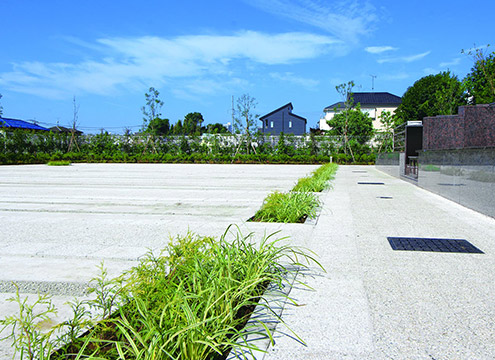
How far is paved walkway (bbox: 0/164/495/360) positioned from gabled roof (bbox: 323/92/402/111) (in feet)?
202

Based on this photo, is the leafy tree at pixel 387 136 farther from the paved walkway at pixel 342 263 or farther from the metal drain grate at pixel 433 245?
the metal drain grate at pixel 433 245

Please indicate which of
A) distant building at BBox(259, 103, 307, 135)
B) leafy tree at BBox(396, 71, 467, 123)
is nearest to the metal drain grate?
leafy tree at BBox(396, 71, 467, 123)

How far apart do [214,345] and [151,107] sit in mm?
34946

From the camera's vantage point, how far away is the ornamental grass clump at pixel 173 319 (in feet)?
6.52

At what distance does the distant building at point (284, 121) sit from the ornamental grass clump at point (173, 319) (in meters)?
63.7

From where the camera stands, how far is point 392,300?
2.97 m

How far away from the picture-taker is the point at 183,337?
200 cm

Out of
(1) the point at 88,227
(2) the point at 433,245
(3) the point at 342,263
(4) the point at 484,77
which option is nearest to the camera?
(3) the point at 342,263

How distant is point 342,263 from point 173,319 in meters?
2.14

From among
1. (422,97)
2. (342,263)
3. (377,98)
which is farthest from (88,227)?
(377,98)

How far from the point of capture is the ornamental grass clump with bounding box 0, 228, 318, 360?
1987 mm

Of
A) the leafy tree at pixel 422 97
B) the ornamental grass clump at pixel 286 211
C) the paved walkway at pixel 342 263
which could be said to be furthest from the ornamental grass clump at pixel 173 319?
the leafy tree at pixel 422 97

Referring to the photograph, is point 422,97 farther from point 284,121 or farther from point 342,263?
point 342,263

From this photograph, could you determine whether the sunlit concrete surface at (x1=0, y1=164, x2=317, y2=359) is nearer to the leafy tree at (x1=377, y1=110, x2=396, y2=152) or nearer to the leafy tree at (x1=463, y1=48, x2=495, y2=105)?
the leafy tree at (x1=463, y1=48, x2=495, y2=105)
